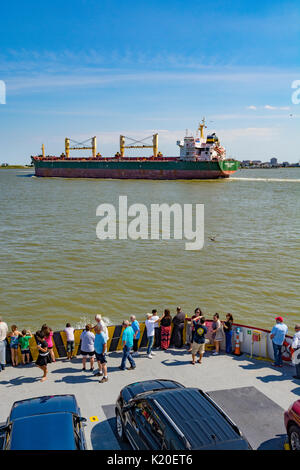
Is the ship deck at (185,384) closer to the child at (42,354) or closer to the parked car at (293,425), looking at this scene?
the child at (42,354)

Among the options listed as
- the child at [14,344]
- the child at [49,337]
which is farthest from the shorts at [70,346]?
the child at [14,344]

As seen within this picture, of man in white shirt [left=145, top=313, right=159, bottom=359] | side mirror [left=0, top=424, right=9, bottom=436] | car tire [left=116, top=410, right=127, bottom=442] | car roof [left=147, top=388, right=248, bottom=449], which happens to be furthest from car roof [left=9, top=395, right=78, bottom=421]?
man in white shirt [left=145, top=313, right=159, bottom=359]

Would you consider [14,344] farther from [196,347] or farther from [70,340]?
[196,347]

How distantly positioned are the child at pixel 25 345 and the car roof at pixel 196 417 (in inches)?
190

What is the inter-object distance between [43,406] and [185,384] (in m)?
3.95

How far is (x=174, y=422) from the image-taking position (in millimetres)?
5562

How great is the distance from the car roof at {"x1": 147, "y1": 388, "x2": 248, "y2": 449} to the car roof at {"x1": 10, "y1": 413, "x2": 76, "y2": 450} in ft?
4.60

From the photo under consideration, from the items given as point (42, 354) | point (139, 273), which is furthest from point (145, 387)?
point (139, 273)

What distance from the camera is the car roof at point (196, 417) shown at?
525cm

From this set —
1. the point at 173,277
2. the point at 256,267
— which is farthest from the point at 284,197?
the point at 173,277

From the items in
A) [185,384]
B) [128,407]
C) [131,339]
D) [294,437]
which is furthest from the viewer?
[131,339]

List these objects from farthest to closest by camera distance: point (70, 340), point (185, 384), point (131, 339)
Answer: point (70, 340) < point (131, 339) < point (185, 384)
